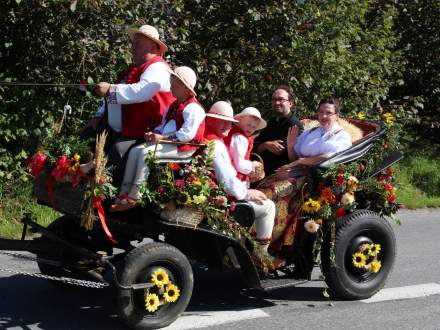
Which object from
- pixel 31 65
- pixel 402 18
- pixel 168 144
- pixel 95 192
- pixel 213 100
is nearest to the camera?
pixel 95 192

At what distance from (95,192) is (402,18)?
1054 cm

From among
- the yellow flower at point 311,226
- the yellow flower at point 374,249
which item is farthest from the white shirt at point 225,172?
the yellow flower at point 374,249

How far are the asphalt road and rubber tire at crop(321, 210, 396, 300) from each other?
0.13 metres

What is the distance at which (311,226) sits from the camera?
5.20 m

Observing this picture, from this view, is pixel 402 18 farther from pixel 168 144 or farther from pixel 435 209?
pixel 168 144

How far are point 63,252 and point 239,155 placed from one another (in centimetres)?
147

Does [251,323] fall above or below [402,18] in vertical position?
below

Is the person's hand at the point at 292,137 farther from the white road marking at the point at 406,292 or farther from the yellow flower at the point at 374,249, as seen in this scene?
the white road marking at the point at 406,292

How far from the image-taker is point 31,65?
8383mm

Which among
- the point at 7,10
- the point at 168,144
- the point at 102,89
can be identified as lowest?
the point at 168,144

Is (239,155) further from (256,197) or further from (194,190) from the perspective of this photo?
(194,190)

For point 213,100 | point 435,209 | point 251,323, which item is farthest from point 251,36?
point 251,323

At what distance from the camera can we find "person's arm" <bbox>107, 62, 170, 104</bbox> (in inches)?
189

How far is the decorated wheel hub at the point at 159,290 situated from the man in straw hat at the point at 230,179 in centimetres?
Answer: 77
